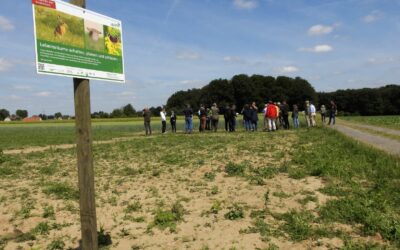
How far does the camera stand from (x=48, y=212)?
24.5 feet

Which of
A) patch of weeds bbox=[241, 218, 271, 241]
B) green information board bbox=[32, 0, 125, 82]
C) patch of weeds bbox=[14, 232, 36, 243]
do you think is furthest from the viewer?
patch of weeds bbox=[14, 232, 36, 243]

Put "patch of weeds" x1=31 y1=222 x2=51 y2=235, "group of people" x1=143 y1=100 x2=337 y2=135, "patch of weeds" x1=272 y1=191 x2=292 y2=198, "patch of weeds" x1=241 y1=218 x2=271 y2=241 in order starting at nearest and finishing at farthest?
"patch of weeds" x1=241 y1=218 x2=271 y2=241, "patch of weeds" x1=31 y1=222 x2=51 y2=235, "patch of weeds" x1=272 y1=191 x2=292 y2=198, "group of people" x1=143 y1=100 x2=337 y2=135

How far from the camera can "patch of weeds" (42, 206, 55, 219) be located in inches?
288

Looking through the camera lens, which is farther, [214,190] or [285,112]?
[285,112]

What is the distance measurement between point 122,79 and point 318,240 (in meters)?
3.68

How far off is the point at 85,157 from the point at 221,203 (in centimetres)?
362

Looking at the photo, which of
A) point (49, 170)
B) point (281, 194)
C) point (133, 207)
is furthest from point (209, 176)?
point (49, 170)

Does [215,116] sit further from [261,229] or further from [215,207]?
[261,229]

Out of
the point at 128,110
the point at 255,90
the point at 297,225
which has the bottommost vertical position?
the point at 297,225

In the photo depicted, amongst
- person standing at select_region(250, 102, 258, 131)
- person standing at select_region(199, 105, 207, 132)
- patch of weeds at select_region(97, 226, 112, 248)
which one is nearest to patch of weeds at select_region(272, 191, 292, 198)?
patch of weeds at select_region(97, 226, 112, 248)

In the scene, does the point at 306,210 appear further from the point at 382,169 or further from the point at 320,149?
the point at 320,149

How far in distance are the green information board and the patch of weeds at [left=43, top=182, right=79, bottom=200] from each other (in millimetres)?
4612

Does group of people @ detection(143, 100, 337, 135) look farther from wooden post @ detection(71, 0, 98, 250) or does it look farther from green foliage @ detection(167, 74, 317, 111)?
green foliage @ detection(167, 74, 317, 111)

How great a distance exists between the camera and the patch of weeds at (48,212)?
7.32 meters
